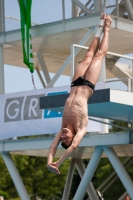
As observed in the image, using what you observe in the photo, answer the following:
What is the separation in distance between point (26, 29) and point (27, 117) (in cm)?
360

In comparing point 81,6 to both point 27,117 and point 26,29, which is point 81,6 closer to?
point 26,29

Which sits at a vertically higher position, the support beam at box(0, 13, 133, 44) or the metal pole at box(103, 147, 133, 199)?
the support beam at box(0, 13, 133, 44)

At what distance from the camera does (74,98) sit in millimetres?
14078

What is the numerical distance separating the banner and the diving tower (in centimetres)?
59

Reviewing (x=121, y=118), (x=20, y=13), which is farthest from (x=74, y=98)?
(x=20, y=13)

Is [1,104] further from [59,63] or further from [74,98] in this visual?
[74,98]

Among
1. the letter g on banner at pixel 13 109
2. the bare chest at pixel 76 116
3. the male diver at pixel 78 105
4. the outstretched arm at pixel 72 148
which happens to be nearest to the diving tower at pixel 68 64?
the letter g on banner at pixel 13 109

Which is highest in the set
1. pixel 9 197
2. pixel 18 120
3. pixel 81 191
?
pixel 18 120

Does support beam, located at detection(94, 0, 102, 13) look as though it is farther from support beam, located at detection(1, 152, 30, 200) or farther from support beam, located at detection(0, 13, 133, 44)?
support beam, located at detection(1, 152, 30, 200)

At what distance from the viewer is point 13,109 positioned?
25062 mm

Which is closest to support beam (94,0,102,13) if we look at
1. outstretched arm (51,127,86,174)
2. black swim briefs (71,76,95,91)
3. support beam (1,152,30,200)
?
support beam (1,152,30,200)

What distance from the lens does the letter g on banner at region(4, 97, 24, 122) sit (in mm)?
24875

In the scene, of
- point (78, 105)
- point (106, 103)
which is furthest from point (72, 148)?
point (106, 103)

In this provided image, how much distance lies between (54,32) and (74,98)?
1238 cm
